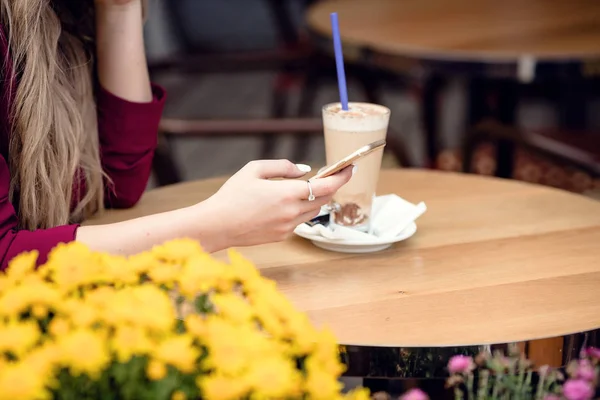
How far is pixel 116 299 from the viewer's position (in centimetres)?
58

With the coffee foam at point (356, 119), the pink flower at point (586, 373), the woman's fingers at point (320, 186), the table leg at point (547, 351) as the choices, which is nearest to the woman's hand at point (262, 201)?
the woman's fingers at point (320, 186)

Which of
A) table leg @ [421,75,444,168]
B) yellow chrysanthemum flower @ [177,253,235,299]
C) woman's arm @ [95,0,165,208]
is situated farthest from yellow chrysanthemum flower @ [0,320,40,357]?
table leg @ [421,75,444,168]

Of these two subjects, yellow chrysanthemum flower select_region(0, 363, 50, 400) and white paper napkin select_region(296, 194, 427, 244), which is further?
white paper napkin select_region(296, 194, 427, 244)

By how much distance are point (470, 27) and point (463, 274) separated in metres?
1.47

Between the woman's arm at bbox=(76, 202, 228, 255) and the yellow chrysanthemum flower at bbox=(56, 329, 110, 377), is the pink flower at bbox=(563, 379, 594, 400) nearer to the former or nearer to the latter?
the yellow chrysanthemum flower at bbox=(56, 329, 110, 377)

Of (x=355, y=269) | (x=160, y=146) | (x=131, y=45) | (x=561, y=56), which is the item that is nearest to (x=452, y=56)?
(x=561, y=56)

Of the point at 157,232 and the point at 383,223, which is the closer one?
the point at 157,232

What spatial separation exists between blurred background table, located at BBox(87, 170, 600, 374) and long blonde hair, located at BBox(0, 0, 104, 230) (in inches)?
3.1

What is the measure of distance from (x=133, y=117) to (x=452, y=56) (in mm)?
959

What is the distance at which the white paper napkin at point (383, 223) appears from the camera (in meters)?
1.09

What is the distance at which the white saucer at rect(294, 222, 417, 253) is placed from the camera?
1079 millimetres

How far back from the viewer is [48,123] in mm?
1160

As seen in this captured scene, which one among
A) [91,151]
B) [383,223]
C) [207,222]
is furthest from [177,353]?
[91,151]

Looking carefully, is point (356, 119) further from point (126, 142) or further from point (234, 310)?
point (234, 310)
